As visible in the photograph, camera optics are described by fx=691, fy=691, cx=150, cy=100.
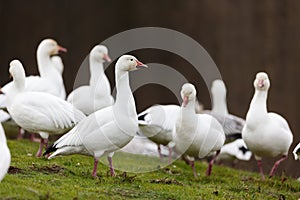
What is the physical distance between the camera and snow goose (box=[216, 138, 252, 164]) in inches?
515

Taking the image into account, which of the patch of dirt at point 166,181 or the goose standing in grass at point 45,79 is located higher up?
the goose standing in grass at point 45,79

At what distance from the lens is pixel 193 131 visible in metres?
9.73

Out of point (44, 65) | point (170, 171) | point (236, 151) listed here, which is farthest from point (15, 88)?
point (236, 151)

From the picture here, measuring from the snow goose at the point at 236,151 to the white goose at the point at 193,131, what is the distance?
9.92 ft

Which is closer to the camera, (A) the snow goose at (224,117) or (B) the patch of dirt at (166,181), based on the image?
(B) the patch of dirt at (166,181)

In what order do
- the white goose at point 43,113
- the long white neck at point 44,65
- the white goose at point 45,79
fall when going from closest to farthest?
the white goose at point 43,113 < the white goose at point 45,79 < the long white neck at point 44,65

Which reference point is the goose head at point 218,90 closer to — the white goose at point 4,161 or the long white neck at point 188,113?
the long white neck at point 188,113

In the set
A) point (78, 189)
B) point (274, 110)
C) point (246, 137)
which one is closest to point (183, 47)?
point (274, 110)

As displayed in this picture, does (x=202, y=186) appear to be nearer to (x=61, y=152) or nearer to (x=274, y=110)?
(x=61, y=152)

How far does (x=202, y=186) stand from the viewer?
353 inches

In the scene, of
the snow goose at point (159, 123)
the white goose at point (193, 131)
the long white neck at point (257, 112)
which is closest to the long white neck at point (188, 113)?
the white goose at point (193, 131)

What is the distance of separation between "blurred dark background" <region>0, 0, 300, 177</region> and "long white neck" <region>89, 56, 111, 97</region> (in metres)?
8.14

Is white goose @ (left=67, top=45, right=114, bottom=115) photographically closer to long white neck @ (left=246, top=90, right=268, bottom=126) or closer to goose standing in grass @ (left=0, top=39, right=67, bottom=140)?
goose standing in grass @ (left=0, top=39, right=67, bottom=140)

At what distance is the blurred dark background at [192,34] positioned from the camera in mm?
22844
